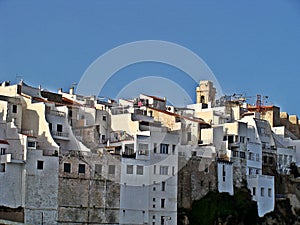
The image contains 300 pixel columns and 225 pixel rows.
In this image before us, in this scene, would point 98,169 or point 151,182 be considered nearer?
point 98,169

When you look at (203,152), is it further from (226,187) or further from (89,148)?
(89,148)

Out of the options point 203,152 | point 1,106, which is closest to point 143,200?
point 203,152

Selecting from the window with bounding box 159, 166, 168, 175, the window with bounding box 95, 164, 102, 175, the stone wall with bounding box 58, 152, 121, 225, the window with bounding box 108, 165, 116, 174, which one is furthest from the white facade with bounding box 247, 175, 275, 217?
the window with bounding box 95, 164, 102, 175

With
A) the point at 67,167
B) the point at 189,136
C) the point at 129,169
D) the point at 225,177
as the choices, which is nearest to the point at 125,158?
the point at 129,169

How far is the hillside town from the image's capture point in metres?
59.7

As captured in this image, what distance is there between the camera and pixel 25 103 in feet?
217

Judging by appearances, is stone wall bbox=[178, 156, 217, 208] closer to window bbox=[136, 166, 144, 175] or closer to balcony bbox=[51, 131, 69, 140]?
window bbox=[136, 166, 144, 175]

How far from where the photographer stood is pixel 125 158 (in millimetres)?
64438

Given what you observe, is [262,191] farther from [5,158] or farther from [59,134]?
[5,158]

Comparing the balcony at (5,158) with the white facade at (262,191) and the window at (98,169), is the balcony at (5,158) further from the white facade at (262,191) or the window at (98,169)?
the white facade at (262,191)

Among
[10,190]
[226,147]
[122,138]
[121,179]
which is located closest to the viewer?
[10,190]

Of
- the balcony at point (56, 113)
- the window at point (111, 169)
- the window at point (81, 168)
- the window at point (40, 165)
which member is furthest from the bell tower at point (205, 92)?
the window at point (40, 165)

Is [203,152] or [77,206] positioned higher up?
[203,152]

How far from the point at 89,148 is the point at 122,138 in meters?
4.26
